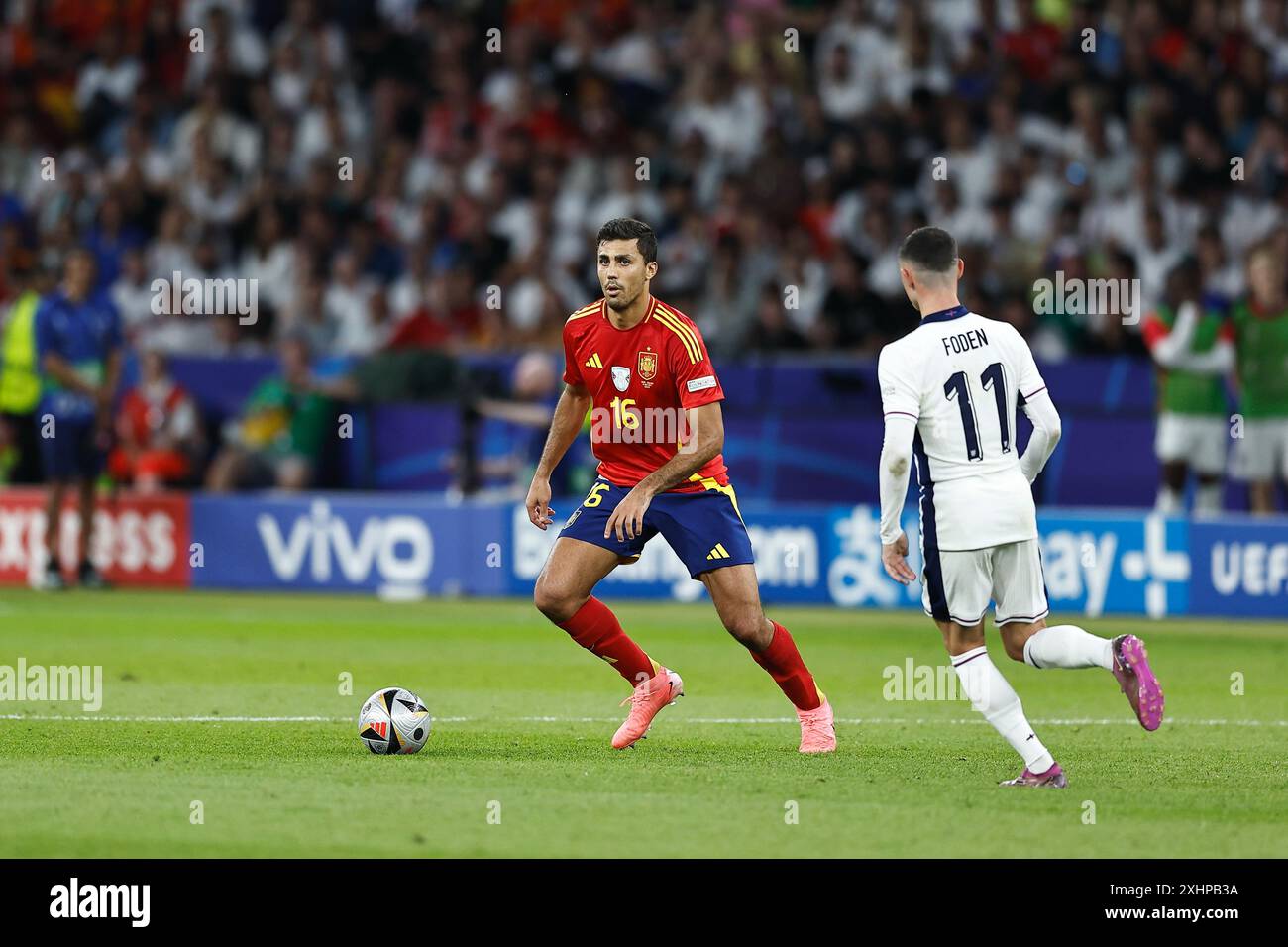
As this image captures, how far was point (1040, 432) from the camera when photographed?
7.73 metres

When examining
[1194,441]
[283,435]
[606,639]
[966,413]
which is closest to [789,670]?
[606,639]

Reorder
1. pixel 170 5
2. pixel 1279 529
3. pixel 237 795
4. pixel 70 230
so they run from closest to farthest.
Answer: pixel 237 795 → pixel 1279 529 → pixel 70 230 → pixel 170 5

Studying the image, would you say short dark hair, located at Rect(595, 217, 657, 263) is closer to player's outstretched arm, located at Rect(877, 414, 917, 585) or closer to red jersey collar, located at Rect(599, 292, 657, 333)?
red jersey collar, located at Rect(599, 292, 657, 333)

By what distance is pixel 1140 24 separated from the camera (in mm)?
19047

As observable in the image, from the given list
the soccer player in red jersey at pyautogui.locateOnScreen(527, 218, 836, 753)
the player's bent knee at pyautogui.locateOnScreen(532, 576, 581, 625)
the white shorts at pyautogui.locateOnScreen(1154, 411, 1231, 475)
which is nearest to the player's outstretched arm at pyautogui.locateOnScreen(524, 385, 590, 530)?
the soccer player in red jersey at pyautogui.locateOnScreen(527, 218, 836, 753)

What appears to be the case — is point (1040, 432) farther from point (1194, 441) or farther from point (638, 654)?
point (1194, 441)

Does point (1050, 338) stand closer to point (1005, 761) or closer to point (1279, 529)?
point (1279, 529)

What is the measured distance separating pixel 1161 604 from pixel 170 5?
13270 mm

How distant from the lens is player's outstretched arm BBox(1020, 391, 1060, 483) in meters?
7.72

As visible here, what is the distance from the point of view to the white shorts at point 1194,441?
1606 cm

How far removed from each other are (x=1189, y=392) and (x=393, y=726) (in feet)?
31.4

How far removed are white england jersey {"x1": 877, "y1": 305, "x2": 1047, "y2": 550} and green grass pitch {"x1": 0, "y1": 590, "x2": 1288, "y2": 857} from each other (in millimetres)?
1012

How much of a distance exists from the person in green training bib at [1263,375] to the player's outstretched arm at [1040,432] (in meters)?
8.64
